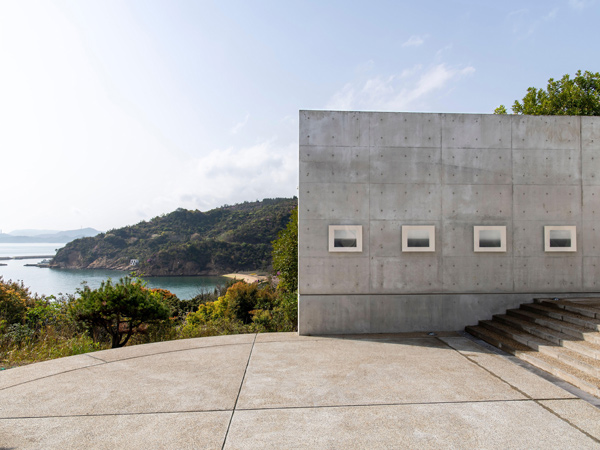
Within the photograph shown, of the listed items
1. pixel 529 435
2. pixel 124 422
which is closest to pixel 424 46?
pixel 529 435

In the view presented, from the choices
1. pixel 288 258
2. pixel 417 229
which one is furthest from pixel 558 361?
pixel 288 258

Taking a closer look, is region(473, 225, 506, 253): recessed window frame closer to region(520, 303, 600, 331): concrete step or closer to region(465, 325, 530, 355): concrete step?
region(520, 303, 600, 331): concrete step

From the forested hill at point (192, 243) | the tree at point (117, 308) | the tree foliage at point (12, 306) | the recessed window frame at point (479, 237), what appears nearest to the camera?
the recessed window frame at point (479, 237)

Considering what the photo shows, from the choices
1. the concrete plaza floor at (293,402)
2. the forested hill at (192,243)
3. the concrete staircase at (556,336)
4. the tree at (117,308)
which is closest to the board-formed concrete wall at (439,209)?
the concrete staircase at (556,336)

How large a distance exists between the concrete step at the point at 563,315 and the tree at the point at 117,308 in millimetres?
7387

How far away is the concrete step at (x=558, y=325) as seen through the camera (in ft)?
17.4

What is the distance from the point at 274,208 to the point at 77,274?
2789 cm

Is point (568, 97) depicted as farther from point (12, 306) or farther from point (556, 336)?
point (12, 306)

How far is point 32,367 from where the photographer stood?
17.5ft

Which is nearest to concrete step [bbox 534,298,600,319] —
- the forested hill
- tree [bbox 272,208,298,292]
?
tree [bbox 272,208,298,292]

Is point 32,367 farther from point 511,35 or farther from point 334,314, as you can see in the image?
point 511,35

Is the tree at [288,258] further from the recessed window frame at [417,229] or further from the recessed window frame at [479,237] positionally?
the recessed window frame at [479,237]

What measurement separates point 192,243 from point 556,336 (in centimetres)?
4556

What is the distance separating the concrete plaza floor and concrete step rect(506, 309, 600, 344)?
112cm
